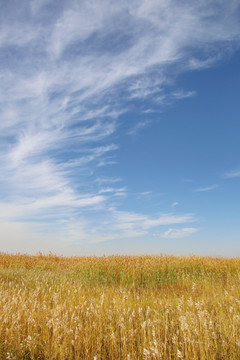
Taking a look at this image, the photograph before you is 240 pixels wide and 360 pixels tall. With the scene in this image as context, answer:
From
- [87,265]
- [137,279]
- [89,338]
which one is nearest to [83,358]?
[89,338]

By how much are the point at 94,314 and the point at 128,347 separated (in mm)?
1322

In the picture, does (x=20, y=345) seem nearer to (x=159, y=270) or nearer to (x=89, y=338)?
(x=89, y=338)

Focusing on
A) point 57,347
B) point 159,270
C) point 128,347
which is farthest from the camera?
point 159,270

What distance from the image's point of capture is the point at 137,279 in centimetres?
1542

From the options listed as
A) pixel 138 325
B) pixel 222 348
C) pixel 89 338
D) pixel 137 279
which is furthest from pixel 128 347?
pixel 137 279

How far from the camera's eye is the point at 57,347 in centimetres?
448

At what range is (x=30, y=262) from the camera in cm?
2141

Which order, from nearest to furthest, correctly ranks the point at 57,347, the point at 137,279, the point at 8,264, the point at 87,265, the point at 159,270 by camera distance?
the point at 57,347, the point at 137,279, the point at 159,270, the point at 87,265, the point at 8,264

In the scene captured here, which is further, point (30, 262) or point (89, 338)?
point (30, 262)

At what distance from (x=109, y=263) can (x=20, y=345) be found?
1302 cm

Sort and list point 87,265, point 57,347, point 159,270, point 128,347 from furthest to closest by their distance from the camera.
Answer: point 87,265, point 159,270, point 128,347, point 57,347

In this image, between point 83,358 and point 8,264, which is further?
point 8,264

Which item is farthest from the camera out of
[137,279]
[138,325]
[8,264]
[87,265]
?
[8,264]

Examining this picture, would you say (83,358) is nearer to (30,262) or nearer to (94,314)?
(94,314)
